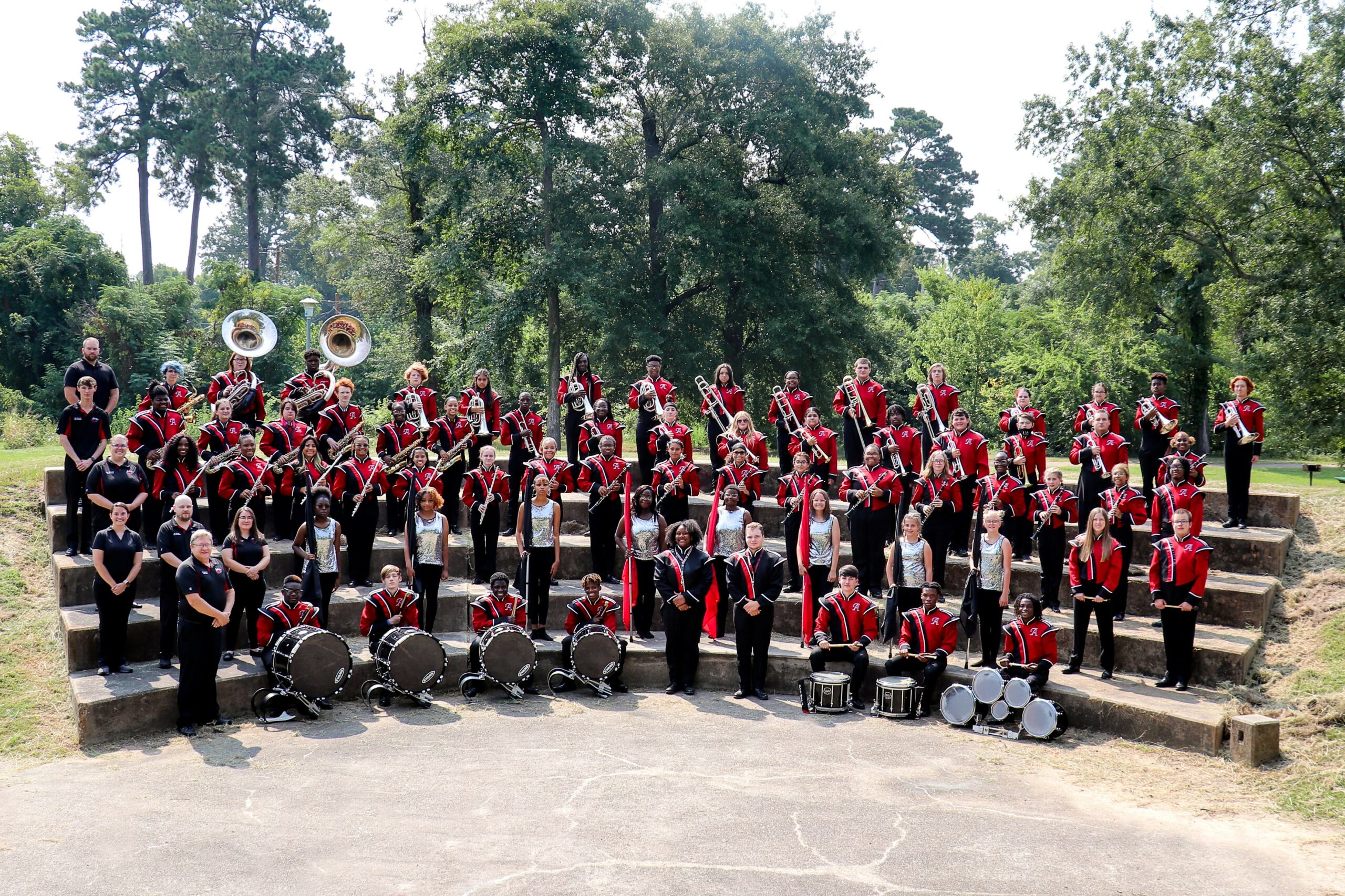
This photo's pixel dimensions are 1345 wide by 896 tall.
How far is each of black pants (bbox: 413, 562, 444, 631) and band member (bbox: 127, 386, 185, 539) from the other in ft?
9.67

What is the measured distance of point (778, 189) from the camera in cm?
2195

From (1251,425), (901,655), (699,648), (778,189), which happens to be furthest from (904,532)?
(778,189)

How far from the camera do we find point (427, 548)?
1188 centimetres

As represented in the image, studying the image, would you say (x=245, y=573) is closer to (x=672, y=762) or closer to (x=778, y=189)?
(x=672, y=762)

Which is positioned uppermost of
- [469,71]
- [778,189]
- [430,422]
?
[469,71]

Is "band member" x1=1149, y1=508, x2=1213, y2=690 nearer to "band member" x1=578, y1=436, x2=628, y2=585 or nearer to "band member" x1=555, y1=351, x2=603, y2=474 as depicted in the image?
"band member" x1=578, y1=436, x2=628, y2=585

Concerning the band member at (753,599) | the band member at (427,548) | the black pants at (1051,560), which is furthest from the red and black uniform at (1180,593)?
the band member at (427,548)

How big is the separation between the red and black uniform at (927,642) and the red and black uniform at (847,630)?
34 centimetres

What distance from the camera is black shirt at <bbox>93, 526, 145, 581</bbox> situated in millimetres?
9805

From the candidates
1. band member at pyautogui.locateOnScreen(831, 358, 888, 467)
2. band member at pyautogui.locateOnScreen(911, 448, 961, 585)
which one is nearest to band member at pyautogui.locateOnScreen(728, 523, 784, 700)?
A: band member at pyautogui.locateOnScreen(911, 448, 961, 585)

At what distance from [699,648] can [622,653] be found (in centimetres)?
103

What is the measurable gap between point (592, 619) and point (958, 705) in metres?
3.90

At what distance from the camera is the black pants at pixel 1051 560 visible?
12031 millimetres

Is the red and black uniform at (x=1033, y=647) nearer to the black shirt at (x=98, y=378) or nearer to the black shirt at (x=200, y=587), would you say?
the black shirt at (x=200, y=587)
